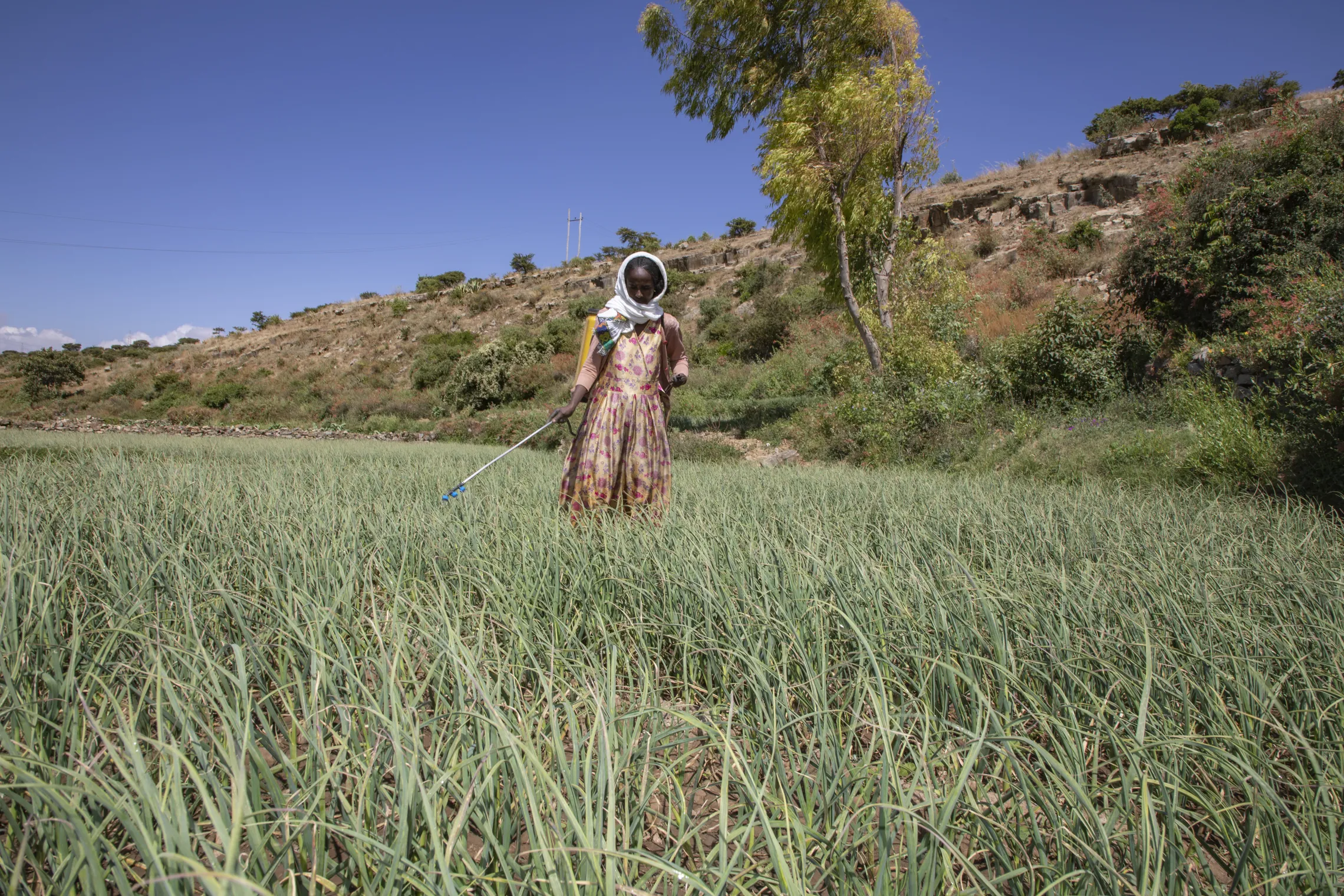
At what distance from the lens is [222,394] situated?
2628 cm

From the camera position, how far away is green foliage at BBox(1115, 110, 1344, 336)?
697cm

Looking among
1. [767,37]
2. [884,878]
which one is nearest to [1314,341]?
[884,878]

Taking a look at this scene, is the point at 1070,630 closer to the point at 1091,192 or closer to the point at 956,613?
the point at 956,613

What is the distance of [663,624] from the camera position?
1832mm

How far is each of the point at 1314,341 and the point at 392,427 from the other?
18.4 meters

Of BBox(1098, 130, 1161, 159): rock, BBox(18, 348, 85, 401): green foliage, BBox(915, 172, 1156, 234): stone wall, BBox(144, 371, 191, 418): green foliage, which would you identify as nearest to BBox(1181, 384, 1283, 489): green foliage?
BBox(915, 172, 1156, 234): stone wall

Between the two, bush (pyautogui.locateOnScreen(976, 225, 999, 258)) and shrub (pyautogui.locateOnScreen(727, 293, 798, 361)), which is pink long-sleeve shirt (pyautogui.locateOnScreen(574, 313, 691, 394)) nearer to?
shrub (pyautogui.locateOnScreen(727, 293, 798, 361))

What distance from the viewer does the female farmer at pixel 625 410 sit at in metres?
3.37

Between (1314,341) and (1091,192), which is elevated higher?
(1091,192)

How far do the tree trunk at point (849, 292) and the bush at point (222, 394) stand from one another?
2664cm

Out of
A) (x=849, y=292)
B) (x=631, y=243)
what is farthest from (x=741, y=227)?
(x=849, y=292)

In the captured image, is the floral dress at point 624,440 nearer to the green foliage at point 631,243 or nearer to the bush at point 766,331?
the bush at point 766,331

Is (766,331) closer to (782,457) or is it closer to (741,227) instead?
(782,457)

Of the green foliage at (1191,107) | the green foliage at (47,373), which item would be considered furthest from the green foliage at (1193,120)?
the green foliage at (47,373)
